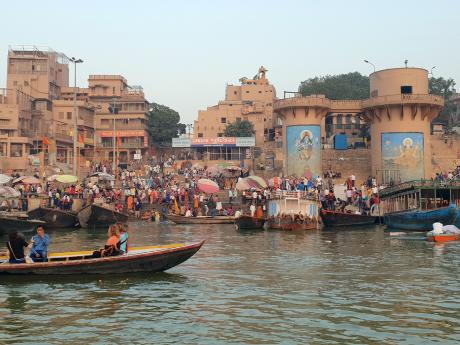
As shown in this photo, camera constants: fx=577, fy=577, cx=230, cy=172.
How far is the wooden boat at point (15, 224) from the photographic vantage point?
30.1 metres

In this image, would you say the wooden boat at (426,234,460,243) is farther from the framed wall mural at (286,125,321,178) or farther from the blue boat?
the framed wall mural at (286,125,321,178)

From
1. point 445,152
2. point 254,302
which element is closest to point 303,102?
point 445,152

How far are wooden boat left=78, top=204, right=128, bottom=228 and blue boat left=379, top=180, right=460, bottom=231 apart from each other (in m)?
17.5

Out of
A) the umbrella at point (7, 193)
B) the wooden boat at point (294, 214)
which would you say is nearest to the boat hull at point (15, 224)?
the umbrella at point (7, 193)

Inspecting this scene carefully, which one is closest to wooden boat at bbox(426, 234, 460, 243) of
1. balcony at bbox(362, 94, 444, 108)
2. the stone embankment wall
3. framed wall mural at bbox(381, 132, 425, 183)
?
framed wall mural at bbox(381, 132, 425, 183)

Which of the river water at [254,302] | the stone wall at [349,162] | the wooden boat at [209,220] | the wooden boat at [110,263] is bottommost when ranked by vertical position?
the river water at [254,302]

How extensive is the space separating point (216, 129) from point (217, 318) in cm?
6687

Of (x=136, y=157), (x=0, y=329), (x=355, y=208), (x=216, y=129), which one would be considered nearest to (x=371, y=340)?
(x=0, y=329)

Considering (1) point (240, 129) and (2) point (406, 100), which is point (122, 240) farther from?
(1) point (240, 129)

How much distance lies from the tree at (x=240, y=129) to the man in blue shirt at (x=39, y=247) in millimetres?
57038

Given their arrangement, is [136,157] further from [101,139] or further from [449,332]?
[449,332]

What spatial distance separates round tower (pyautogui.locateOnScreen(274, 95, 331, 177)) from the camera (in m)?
51.8

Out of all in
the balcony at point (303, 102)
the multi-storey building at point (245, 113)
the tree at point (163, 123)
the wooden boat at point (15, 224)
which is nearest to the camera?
the wooden boat at point (15, 224)

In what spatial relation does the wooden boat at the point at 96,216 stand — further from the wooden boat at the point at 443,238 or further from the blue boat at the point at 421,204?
the wooden boat at the point at 443,238
